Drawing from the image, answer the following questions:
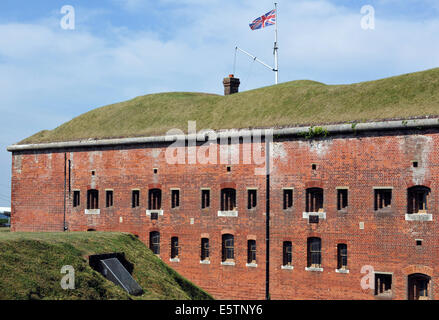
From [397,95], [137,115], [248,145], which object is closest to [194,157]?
[248,145]

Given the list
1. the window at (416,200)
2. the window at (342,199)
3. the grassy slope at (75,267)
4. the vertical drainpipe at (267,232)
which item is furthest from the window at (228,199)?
the window at (416,200)

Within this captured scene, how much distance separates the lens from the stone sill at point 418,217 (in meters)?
24.4

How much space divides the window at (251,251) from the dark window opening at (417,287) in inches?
270

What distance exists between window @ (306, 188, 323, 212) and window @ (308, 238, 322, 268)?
1.24 meters

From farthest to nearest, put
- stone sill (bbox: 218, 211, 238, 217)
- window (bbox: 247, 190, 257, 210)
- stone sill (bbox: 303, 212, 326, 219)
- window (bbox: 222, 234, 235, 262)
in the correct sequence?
window (bbox: 222, 234, 235, 262) → stone sill (bbox: 218, 211, 238, 217) → window (bbox: 247, 190, 257, 210) → stone sill (bbox: 303, 212, 326, 219)

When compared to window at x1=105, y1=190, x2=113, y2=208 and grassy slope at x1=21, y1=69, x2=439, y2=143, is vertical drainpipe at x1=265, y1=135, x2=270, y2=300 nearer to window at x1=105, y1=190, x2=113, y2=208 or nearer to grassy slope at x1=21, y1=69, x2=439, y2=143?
grassy slope at x1=21, y1=69, x2=439, y2=143

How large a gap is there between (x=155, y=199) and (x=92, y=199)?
4162mm

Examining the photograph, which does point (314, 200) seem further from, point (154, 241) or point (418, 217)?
point (154, 241)

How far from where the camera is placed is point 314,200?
27.3 metres

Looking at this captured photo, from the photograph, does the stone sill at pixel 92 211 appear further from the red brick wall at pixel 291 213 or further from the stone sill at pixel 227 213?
the stone sill at pixel 227 213

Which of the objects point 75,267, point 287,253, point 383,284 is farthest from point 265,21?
point 75,267

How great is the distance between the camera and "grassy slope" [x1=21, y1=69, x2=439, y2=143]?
2689 centimetres

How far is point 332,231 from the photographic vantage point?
26.5 m

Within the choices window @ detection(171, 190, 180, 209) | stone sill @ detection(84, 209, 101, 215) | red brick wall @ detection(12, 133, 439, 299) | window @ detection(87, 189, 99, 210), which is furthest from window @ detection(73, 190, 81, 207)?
window @ detection(171, 190, 180, 209)
